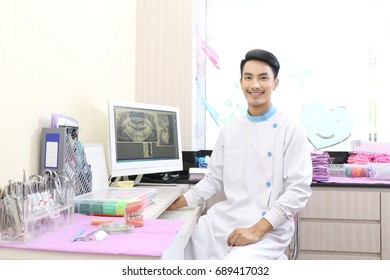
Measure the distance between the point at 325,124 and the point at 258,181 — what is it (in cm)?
157

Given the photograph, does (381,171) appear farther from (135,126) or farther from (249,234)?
(135,126)

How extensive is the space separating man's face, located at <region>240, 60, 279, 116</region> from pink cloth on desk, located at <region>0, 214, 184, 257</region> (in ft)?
2.79

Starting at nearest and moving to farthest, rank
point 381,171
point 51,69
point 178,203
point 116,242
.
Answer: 1. point 116,242
2. point 51,69
3. point 178,203
4. point 381,171

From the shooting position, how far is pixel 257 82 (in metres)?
1.80

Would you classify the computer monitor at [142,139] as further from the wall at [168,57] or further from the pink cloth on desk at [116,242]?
the pink cloth on desk at [116,242]

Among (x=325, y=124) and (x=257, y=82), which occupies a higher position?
(x=257, y=82)

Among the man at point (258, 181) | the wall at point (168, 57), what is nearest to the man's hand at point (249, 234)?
the man at point (258, 181)

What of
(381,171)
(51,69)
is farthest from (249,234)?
(381,171)

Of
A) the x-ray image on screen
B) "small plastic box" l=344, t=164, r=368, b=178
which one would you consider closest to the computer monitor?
the x-ray image on screen

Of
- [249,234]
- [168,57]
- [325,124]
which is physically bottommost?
[249,234]

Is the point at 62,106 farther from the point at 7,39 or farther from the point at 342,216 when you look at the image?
the point at 342,216

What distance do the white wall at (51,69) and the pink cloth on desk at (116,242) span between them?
32 cm

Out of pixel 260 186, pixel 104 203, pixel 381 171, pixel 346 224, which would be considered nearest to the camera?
pixel 104 203
